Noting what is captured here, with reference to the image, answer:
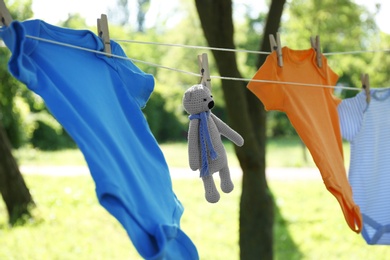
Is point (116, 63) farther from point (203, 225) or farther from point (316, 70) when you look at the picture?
point (203, 225)

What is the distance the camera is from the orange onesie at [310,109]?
2.33m

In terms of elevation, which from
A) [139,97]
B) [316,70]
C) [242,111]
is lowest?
[242,111]

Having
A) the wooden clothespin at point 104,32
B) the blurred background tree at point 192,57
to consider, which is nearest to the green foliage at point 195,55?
the blurred background tree at point 192,57

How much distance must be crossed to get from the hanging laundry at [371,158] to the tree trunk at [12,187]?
4.37m

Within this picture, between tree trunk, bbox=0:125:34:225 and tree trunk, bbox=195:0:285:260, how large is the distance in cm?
315

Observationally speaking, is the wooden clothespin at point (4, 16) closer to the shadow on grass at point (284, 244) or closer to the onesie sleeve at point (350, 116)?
the onesie sleeve at point (350, 116)

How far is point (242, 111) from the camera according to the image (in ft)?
11.6

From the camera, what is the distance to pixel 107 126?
170 centimetres

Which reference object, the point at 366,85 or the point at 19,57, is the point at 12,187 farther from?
the point at 19,57

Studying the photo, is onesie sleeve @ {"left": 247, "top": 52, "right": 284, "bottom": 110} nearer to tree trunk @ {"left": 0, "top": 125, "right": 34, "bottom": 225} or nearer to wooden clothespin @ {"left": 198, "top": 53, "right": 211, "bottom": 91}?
wooden clothespin @ {"left": 198, "top": 53, "right": 211, "bottom": 91}

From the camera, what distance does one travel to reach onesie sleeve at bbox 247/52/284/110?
2.36 metres

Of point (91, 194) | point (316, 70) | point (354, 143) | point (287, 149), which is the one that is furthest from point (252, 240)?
point (287, 149)

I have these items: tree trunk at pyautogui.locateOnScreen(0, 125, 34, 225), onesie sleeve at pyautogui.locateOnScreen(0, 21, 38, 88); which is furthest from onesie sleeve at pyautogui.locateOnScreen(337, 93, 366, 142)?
tree trunk at pyautogui.locateOnScreen(0, 125, 34, 225)

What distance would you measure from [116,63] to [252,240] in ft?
7.64
